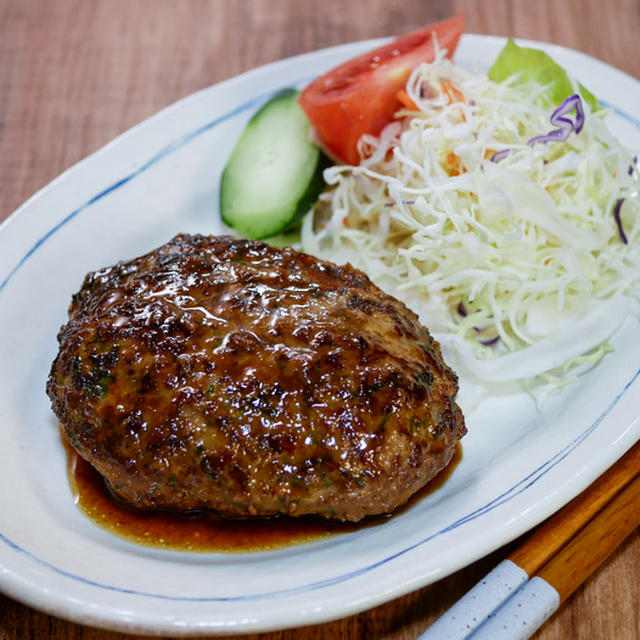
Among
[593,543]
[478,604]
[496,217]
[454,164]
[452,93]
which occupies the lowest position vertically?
[593,543]

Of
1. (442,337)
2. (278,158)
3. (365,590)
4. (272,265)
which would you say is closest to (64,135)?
(278,158)

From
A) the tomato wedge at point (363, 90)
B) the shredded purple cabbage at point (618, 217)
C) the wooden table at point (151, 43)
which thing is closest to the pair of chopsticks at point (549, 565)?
the shredded purple cabbage at point (618, 217)

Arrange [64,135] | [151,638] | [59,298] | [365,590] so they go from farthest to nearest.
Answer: [64,135], [59,298], [151,638], [365,590]

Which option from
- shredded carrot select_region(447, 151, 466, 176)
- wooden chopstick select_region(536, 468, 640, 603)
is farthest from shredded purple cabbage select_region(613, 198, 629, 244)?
wooden chopstick select_region(536, 468, 640, 603)

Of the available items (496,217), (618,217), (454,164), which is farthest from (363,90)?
(618,217)

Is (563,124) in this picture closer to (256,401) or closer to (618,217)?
(618,217)

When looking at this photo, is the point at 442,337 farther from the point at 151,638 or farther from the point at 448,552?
the point at 151,638
